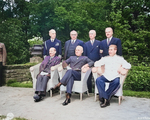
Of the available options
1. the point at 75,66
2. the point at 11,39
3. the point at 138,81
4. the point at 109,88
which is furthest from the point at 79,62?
the point at 11,39

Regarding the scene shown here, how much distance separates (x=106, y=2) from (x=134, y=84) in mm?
13710

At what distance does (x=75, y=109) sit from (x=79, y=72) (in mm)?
1179

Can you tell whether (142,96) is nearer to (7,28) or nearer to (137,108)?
(137,108)

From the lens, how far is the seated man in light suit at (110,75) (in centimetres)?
465

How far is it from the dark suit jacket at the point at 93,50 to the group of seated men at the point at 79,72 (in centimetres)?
36

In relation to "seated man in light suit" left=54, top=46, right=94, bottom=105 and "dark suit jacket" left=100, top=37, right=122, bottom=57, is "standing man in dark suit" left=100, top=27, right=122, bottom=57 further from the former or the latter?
"seated man in light suit" left=54, top=46, right=94, bottom=105

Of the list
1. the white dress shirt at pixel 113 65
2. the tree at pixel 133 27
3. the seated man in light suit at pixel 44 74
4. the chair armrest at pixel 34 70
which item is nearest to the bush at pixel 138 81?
the white dress shirt at pixel 113 65

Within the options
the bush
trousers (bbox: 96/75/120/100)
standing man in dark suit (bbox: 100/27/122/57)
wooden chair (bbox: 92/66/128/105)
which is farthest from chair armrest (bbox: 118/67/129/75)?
the bush

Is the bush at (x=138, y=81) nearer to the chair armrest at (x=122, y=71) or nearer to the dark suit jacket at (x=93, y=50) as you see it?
the dark suit jacket at (x=93, y=50)

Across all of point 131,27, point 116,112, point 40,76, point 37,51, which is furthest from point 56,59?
point 131,27

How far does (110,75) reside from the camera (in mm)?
4820

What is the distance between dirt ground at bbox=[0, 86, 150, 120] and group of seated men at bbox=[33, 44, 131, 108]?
0.80 feet

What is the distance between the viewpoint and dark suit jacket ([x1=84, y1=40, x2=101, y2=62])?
5.78 meters

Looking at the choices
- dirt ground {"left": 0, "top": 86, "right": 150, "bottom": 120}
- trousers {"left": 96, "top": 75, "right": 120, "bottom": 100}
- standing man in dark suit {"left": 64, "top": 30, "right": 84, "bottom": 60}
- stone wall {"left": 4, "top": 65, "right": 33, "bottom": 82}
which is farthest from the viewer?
stone wall {"left": 4, "top": 65, "right": 33, "bottom": 82}
